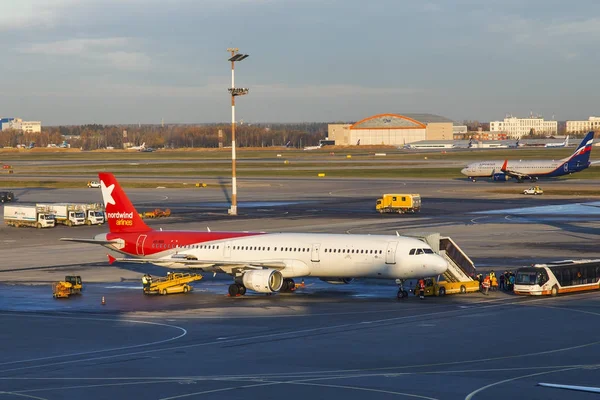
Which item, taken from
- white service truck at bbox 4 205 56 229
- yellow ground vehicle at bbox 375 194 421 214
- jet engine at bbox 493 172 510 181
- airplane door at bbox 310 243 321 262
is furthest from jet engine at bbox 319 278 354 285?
jet engine at bbox 493 172 510 181

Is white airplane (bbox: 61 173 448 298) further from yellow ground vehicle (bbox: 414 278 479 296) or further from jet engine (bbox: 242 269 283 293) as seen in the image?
yellow ground vehicle (bbox: 414 278 479 296)

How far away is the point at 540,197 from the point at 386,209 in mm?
31465

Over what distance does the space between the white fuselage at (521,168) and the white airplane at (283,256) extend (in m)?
117

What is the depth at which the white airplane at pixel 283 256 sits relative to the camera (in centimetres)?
5669

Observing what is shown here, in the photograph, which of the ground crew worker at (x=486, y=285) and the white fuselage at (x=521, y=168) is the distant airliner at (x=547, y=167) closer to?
the white fuselage at (x=521, y=168)

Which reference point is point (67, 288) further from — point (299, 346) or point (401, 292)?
point (299, 346)

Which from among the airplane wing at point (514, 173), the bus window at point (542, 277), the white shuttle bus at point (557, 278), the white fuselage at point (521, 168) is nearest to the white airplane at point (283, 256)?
the white shuttle bus at point (557, 278)

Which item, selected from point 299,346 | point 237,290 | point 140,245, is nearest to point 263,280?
point 237,290

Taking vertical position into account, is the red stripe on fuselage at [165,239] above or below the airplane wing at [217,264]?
above

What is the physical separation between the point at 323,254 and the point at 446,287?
794 cm

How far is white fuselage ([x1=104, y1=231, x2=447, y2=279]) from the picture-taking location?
185 feet

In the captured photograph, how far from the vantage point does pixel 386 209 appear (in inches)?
4668

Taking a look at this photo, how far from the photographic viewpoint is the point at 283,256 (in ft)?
195

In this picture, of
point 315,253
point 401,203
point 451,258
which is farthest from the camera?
point 401,203
